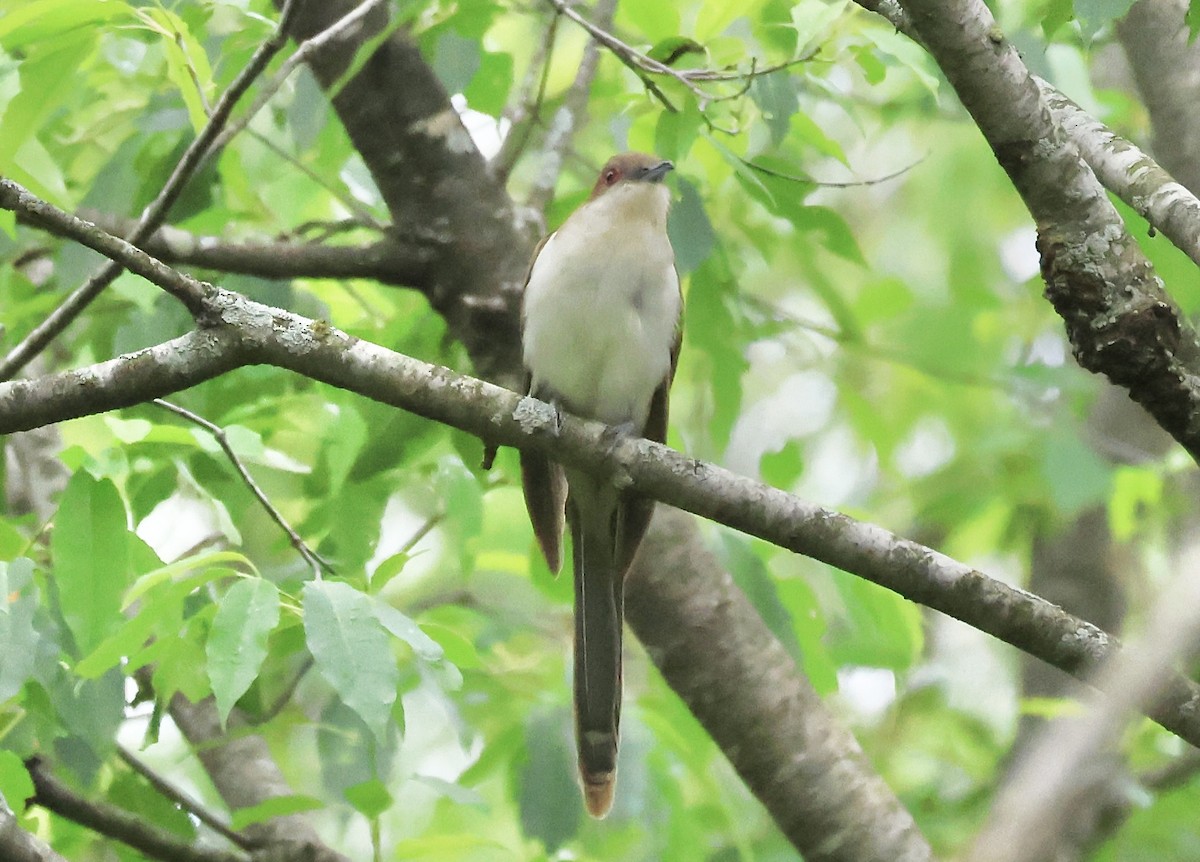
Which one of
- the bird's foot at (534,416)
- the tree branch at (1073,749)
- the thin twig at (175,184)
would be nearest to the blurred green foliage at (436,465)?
the thin twig at (175,184)

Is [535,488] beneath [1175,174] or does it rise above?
beneath

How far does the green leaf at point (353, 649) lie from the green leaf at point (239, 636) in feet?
0.29

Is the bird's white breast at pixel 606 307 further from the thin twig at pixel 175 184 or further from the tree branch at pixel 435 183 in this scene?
the thin twig at pixel 175 184

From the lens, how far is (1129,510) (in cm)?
628

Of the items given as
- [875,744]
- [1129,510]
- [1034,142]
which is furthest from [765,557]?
[875,744]

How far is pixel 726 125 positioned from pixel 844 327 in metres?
1.13

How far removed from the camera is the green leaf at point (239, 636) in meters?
2.73

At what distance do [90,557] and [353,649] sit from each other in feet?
2.32

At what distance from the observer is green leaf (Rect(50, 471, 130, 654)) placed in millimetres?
3014

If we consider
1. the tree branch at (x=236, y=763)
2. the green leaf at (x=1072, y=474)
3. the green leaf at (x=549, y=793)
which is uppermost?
the green leaf at (x=1072, y=474)

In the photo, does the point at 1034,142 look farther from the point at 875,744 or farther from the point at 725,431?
the point at 875,744

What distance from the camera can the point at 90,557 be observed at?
3.06m

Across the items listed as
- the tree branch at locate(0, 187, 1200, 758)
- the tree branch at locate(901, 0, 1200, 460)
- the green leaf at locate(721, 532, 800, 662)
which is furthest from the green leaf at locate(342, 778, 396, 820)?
the tree branch at locate(901, 0, 1200, 460)

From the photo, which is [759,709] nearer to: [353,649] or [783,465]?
[783,465]
